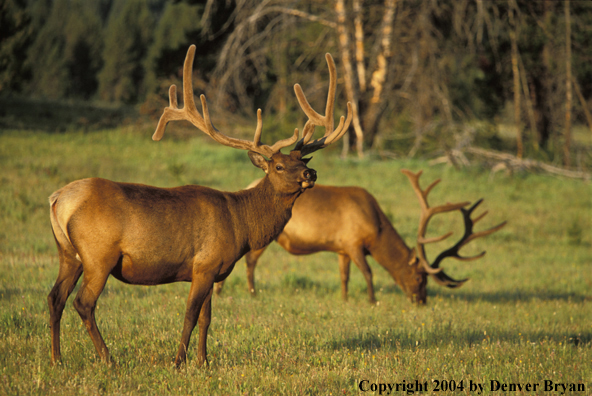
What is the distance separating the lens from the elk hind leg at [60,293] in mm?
4918

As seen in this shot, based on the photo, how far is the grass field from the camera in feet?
15.9

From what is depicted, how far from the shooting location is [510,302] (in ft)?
30.7

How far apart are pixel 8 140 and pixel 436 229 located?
13.6m

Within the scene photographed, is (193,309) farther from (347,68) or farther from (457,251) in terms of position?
(347,68)

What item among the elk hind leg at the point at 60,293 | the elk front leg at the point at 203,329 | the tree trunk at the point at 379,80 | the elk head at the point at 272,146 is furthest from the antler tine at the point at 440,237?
the tree trunk at the point at 379,80

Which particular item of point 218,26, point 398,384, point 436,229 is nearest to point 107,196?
point 398,384

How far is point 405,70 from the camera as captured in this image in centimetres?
2177

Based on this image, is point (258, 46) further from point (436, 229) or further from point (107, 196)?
point (107, 196)

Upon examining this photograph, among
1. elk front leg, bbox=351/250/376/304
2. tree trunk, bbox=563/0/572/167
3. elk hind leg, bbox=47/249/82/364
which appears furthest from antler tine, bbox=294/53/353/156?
tree trunk, bbox=563/0/572/167

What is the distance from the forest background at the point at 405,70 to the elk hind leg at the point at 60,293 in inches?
567

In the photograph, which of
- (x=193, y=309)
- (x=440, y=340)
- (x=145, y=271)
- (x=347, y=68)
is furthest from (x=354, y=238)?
(x=347, y=68)

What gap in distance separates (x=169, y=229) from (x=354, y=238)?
179 inches

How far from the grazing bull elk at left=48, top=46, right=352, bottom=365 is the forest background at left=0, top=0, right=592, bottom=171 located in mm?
13416

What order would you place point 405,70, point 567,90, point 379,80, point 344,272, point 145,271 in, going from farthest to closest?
point 405,70, point 379,80, point 567,90, point 344,272, point 145,271
